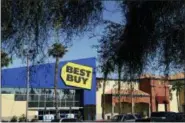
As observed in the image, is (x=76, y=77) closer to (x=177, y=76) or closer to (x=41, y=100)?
(x=41, y=100)

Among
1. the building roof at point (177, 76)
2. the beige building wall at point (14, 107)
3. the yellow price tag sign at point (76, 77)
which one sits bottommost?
the beige building wall at point (14, 107)

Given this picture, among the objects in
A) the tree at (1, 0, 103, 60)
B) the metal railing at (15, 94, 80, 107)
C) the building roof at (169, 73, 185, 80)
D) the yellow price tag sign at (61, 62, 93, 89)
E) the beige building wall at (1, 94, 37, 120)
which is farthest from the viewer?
the yellow price tag sign at (61, 62, 93, 89)

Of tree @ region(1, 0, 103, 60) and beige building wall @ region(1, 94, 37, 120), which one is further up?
tree @ region(1, 0, 103, 60)

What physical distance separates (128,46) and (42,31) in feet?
5.25

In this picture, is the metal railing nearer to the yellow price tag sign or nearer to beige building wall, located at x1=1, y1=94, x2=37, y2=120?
beige building wall, located at x1=1, y1=94, x2=37, y2=120

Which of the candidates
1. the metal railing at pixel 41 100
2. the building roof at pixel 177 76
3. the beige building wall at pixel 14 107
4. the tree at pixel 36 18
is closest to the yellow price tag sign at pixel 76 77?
the metal railing at pixel 41 100

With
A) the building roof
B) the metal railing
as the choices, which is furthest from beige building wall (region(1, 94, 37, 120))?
the building roof

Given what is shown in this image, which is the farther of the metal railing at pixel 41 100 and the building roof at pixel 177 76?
the metal railing at pixel 41 100

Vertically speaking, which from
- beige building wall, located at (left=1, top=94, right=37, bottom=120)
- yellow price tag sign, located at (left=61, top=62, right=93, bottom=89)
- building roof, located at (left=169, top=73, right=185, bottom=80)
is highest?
yellow price tag sign, located at (left=61, top=62, right=93, bottom=89)

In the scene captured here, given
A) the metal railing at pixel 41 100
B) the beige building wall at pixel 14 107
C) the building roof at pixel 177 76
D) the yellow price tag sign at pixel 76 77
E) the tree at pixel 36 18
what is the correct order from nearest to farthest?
the tree at pixel 36 18
the building roof at pixel 177 76
the beige building wall at pixel 14 107
the metal railing at pixel 41 100
the yellow price tag sign at pixel 76 77

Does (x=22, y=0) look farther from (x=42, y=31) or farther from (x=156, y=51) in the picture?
(x=156, y=51)

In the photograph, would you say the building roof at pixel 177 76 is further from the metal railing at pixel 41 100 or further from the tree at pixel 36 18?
the metal railing at pixel 41 100

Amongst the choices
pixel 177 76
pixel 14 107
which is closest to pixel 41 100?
pixel 14 107

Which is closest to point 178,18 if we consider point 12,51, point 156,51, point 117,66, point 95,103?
point 156,51
